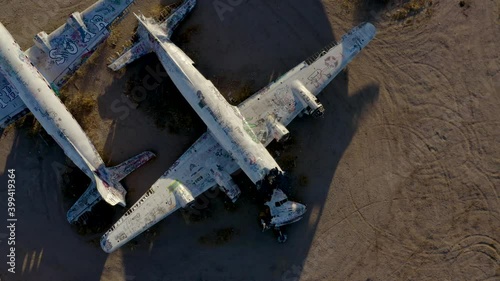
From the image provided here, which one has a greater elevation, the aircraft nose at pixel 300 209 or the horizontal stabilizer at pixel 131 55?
the horizontal stabilizer at pixel 131 55

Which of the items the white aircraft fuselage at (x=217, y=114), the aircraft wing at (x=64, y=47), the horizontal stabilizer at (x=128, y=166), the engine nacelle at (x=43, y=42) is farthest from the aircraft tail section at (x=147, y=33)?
the horizontal stabilizer at (x=128, y=166)

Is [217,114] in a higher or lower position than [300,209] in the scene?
higher

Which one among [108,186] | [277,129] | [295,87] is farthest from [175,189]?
[295,87]

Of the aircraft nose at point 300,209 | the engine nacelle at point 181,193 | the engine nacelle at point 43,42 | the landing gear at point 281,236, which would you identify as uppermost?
the engine nacelle at point 43,42

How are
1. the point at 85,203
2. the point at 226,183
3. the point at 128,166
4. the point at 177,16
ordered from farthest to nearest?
the point at 177,16 → the point at 128,166 → the point at 85,203 → the point at 226,183

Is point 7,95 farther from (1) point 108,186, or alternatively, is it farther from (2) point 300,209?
(2) point 300,209

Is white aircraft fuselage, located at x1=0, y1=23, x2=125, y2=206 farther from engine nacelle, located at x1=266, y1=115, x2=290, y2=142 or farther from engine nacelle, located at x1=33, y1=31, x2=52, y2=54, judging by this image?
engine nacelle, located at x1=266, y1=115, x2=290, y2=142

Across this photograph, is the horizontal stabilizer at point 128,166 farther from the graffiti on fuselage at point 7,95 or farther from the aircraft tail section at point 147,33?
the graffiti on fuselage at point 7,95

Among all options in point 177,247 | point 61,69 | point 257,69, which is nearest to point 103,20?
point 61,69
